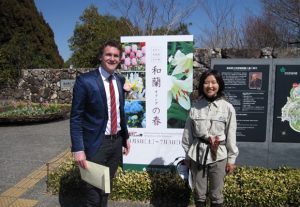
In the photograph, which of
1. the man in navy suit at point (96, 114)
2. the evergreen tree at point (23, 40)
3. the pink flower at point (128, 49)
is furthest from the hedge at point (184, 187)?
the evergreen tree at point (23, 40)

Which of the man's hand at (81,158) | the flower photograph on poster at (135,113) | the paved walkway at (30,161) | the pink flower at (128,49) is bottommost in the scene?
the paved walkway at (30,161)

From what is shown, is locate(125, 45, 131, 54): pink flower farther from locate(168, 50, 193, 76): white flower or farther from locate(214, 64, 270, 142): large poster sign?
locate(214, 64, 270, 142): large poster sign

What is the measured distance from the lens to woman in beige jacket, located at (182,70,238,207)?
9.91 ft

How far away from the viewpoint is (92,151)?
2934mm

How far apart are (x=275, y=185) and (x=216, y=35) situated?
12.9 m

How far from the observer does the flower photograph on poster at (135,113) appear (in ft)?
14.6

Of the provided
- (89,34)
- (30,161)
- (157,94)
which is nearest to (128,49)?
(157,94)

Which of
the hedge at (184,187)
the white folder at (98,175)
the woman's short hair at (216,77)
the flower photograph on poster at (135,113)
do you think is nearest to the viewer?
the white folder at (98,175)

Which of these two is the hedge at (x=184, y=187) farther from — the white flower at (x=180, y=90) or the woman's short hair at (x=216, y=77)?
the woman's short hair at (x=216, y=77)

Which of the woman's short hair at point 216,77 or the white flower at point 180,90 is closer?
the woman's short hair at point 216,77

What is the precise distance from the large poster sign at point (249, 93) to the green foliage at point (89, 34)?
740 inches

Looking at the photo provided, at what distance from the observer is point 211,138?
3.01 metres

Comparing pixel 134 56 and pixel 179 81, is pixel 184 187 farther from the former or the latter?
pixel 134 56

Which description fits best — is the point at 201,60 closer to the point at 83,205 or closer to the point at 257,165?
the point at 257,165
